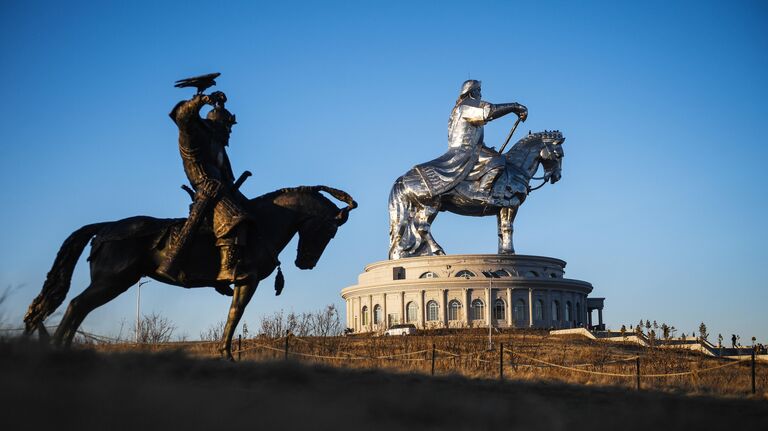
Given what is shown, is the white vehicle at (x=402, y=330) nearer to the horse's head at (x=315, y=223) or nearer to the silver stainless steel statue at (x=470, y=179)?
the silver stainless steel statue at (x=470, y=179)

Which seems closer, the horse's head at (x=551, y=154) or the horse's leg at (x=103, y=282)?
the horse's leg at (x=103, y=282)

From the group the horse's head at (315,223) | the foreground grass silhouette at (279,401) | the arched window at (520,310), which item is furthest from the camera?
the arched window at (520,310)

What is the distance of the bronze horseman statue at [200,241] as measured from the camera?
35.7ft

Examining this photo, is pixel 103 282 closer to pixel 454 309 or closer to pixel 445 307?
pixel 445 307

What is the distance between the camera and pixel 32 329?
1051 cm

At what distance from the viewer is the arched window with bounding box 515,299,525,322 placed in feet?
159

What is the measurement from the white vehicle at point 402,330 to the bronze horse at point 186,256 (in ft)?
104

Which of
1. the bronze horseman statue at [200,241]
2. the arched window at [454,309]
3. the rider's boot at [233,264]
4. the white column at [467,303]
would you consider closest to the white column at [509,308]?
the white column at [467,303]

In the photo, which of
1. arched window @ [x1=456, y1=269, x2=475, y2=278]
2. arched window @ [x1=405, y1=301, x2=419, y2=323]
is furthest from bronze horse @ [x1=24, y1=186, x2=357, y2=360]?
arched window @ [x1=405, y1=301, x2=419, y2=323]

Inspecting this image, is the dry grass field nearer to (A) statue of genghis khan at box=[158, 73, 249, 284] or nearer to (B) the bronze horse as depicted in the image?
(B) the bronze horse

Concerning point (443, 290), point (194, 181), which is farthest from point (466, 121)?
point (194, 181)

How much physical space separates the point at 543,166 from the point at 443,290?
28.6 ft

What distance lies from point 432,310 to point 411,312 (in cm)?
119

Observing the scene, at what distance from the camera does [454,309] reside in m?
48.6
